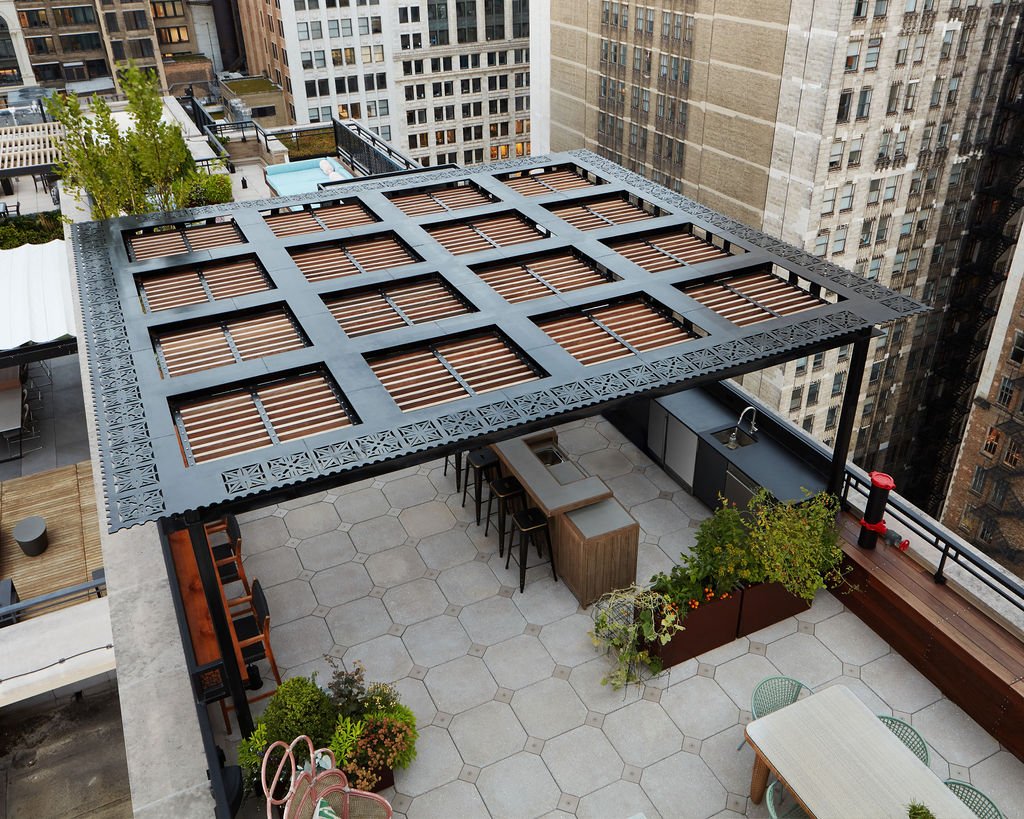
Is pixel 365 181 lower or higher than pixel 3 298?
higher

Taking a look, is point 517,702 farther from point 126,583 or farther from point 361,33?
point 361,33

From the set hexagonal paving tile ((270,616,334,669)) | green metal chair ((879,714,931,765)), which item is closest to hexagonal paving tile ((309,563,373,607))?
hexagonal paving tile ((270,616,334,669))

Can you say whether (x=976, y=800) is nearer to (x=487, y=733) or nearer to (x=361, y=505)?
(x=487, y=733)

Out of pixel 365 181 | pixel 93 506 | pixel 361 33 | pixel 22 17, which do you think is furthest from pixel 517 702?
pixel 22 17

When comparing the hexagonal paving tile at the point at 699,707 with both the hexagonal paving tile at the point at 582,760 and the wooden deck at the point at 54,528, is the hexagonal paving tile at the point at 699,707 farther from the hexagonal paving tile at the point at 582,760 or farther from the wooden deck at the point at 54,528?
→ the wooden deck at the point at 54,528

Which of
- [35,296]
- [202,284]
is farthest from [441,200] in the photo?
[35,296]
